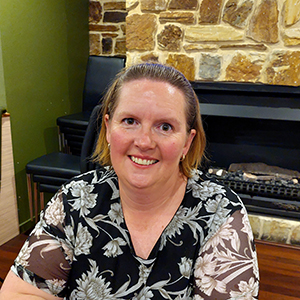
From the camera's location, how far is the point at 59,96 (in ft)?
9.61

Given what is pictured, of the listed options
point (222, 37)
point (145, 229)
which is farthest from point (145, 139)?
point (222, 37)

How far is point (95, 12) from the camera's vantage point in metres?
3.32

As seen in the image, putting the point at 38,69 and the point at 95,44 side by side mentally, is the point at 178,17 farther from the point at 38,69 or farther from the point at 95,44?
the point at 95,44

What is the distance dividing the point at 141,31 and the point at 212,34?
21.8 inches

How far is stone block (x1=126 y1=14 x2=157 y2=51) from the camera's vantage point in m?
2.24

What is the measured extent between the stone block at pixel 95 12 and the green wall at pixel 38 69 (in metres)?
0.09

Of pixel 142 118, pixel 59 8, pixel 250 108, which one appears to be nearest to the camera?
pixel 142 118

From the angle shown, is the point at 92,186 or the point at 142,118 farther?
the point at 92,186

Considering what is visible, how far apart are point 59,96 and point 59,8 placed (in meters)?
0.84

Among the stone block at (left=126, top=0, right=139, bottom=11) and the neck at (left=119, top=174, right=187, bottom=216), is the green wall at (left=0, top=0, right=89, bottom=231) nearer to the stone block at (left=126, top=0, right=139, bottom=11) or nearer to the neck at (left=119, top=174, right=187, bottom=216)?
the stone block at (left=126, top=0, right=139, bottom=11)

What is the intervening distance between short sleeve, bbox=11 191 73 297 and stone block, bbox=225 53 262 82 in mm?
1717

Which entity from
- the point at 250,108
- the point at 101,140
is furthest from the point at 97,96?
the point at 101,140

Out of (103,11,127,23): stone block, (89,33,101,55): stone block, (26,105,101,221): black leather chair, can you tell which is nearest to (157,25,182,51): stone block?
(26,105,101,221): black leather chair

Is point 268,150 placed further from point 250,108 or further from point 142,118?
point 142,118
